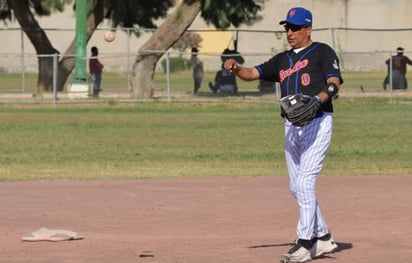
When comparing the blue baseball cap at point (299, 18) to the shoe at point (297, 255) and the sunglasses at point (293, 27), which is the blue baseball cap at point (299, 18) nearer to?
the sunglasses at point (293, 27)

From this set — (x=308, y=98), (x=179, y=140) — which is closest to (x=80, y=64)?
(x=179, y=140)

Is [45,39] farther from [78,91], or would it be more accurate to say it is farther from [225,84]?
[225,84]

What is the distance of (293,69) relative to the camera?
8.84 m

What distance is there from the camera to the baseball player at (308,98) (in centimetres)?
873

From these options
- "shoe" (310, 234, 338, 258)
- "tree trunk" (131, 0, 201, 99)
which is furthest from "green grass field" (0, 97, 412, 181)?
"shoe" (310, 234, 338, 258)

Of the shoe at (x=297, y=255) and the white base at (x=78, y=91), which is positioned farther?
the white base at (x=78, y=91)

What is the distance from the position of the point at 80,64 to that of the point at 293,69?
25.0 metres

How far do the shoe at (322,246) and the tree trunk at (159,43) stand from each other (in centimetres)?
2637

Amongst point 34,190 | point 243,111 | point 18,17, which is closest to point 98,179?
point 34,190

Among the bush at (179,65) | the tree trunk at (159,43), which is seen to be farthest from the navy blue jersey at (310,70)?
the bush at (179,65)

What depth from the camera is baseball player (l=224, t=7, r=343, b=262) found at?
8.73 m

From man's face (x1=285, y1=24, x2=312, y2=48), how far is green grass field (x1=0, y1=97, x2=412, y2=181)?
7649mm

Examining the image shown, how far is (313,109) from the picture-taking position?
8562 mm

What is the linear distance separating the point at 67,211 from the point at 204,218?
1542mm
